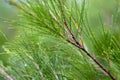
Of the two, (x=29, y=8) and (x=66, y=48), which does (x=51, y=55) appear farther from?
(x=29, y=8)

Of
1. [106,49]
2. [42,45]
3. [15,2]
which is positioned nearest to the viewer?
[15,2]

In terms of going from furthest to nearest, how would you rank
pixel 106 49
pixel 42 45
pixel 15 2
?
1. pixel 42 45
2. pixel 106 49
3. pixel 15 2

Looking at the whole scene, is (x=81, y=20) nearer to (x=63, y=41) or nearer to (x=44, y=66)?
(x=63, y=41)

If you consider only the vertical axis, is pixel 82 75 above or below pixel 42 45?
below

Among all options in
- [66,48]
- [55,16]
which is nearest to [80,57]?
[66,48]

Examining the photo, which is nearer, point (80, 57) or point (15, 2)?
point (15, 2)

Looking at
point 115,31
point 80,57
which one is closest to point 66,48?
point 80,57
